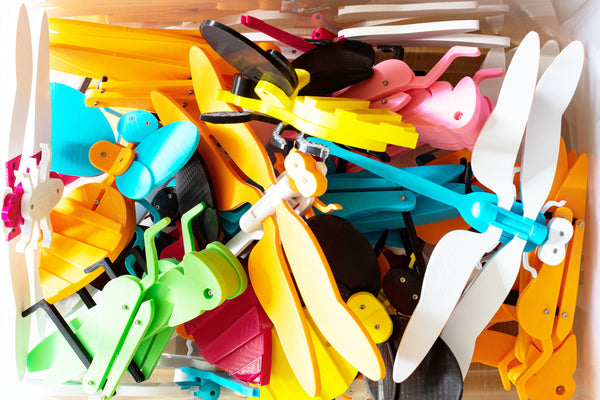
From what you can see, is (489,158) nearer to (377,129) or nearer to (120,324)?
(377,129)

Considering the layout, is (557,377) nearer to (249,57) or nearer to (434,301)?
(434,301)

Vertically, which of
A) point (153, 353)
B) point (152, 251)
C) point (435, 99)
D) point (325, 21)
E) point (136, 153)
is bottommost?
point (153, 353)

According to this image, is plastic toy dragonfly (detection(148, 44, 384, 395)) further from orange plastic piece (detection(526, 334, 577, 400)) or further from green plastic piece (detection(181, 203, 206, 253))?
orange plastic piece (detection(526, 334, 577, 400))

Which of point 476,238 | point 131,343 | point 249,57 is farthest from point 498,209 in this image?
point 131,343

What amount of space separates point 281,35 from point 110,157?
24 centimetres

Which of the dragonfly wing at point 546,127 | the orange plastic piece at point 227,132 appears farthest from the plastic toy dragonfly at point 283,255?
the dragonfly wing at point 546,127

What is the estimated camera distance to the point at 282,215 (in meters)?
0.54

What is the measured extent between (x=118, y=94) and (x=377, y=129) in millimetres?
359

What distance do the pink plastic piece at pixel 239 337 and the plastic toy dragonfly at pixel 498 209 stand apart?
6.0 inches

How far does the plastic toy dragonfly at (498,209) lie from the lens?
1.80 feet

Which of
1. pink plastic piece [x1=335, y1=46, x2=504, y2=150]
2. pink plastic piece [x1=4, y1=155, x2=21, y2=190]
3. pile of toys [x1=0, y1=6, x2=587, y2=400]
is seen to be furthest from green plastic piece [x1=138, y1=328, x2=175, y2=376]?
pink plastic piece [x1=335, y1=46, x2=504, y2=150]

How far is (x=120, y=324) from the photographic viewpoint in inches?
22.7

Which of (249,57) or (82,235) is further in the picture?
(82,235)

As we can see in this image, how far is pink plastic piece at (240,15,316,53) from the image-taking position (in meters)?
0.62
